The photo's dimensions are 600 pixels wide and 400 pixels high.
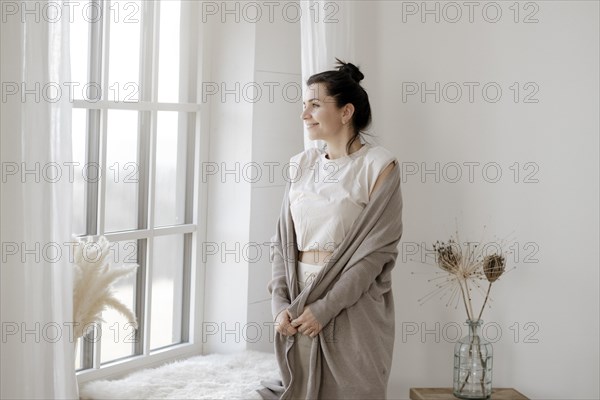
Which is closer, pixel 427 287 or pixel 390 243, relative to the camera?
pixel 390 243

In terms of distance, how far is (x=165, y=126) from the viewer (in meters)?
3.12

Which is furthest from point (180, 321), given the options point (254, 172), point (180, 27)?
point (180, 27)

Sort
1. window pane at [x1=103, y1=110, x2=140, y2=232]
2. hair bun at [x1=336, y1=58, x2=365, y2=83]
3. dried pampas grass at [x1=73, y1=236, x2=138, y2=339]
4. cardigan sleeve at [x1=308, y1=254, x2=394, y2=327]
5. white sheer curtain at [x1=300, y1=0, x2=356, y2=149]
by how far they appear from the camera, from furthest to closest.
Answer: white sheer curtain at [x1=300, y1=0, x2=356, y2=149] → window pane at [x1=103, y1=110, x2=140, y2=232] → hair bun at [x1=336, y1=58, x2=365, y2=83] → cardigan sleeve at [x1=308, y1=254, x2=394, y2=327] → dried pampas grass at [x1=73, y1=236, x2=138, y2=339]

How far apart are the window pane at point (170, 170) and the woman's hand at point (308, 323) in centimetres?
84

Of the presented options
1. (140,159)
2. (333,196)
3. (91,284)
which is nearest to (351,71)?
(333,196)

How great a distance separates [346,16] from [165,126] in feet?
2.76

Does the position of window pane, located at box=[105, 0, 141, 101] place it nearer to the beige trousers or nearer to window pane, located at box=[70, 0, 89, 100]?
window pane, located at box=[70, 0, 89, 100]

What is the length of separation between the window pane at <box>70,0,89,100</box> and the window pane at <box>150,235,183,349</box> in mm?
695

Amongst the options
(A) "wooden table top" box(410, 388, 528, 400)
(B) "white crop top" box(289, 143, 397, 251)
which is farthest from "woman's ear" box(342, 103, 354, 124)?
(A) "wooden table top" box(410, 388, 528, 400)

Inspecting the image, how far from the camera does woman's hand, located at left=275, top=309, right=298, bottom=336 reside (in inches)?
102

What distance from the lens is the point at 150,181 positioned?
3.03m

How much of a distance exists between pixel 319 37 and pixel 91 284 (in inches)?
50.5

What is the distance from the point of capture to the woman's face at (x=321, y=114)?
8.89 ft

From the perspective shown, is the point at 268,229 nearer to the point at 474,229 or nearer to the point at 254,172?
the point at 254,172
